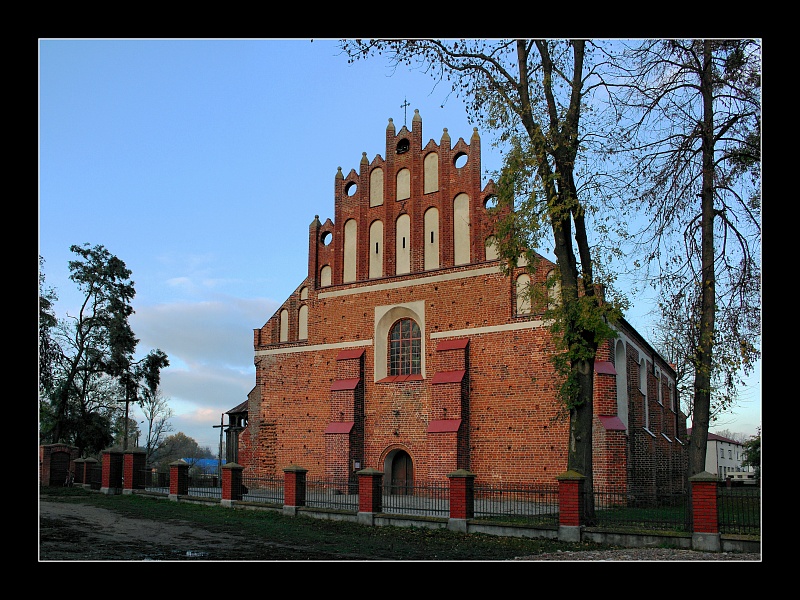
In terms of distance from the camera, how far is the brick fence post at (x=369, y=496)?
1695 cm

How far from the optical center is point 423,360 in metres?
23.5

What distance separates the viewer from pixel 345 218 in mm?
25844

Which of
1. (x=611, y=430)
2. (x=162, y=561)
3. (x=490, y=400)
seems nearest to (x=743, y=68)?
(x=611, y=430)

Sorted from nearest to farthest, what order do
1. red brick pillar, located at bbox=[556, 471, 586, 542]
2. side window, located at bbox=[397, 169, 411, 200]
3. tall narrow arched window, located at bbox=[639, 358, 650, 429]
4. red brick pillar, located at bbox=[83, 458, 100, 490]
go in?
red brick pillar, located at bbox=[556, 471, 586, 542]
side window, located at bbox=[397, 169, 411, 200]
red brick pillar, located at bbox=[83, 458, 100, 490]
tall narrow arched window, located at bbox=[639, 358, 650, 429]

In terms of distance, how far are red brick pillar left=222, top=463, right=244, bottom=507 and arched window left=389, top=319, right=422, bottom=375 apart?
614 centimetres

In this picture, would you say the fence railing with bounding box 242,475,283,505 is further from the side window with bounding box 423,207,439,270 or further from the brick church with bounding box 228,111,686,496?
the side window with bounding box 423,207,439,270

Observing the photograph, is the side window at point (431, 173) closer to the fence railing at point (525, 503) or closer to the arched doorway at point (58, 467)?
the fence railing at point (525, 503)

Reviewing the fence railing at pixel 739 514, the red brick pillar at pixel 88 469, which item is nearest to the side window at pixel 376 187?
the red brick pillar at pixel 88 469

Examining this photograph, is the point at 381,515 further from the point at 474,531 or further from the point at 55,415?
the point at 55,415

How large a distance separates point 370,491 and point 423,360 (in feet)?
23.3

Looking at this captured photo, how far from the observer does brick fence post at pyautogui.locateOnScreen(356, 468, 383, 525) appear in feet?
55.6

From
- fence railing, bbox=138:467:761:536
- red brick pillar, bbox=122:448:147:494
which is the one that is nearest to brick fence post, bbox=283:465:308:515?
fence railing, bbox=138:467:761:536

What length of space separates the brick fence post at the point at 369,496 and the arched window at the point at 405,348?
22.6 feet

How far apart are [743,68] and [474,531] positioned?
10216 millimetres
